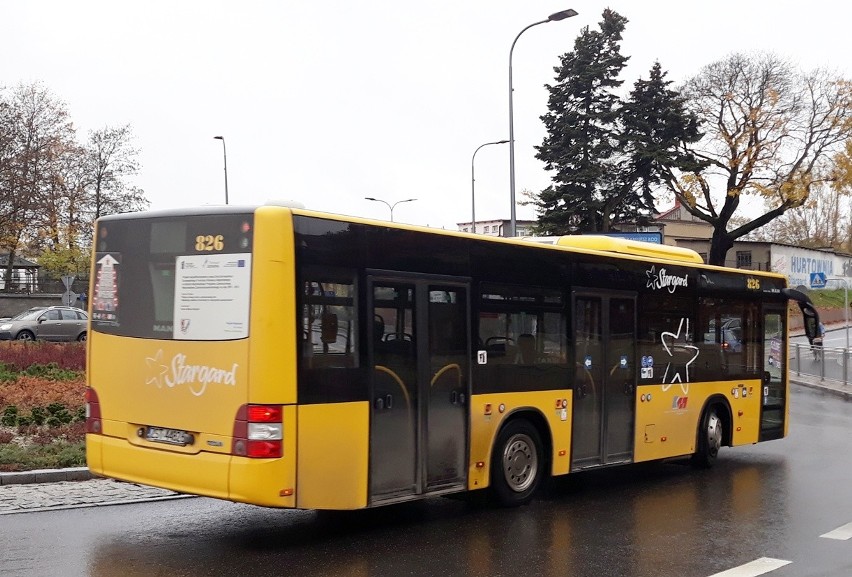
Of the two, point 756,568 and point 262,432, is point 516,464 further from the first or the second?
point 262,432

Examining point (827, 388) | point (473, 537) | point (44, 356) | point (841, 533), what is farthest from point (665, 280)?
point (827, 388)

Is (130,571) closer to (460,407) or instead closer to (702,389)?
(460,407)

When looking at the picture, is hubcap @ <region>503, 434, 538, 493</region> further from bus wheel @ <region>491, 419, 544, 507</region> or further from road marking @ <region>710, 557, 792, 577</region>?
road marking @ <region>710, 557, 792, 577</region>

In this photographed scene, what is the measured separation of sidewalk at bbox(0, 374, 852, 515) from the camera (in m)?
9.80

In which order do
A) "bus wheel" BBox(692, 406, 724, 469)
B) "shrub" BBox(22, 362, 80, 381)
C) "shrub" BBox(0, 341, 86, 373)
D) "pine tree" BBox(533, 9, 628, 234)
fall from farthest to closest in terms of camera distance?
"pine tree" BBox(533, 9, 628, 234) < "shrub" BBox(0, 341, 86, 373) < "shrub" BBox(22, 362, 80, 381) < "bus wheel" BBox(692, 406, 724, 469)

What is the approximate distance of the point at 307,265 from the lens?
317 inches

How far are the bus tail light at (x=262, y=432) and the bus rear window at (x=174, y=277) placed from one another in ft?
2.08

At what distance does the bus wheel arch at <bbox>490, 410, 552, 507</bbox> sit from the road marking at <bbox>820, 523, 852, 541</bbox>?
115 inches

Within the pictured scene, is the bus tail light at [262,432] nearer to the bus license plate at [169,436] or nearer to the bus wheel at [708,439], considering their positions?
the bus license plate at [169,436]

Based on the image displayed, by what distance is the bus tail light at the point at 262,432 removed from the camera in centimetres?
765

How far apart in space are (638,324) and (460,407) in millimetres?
3627

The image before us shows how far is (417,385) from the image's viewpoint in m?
9.05

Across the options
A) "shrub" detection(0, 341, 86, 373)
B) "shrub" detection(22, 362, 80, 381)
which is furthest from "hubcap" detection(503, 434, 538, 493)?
"shrub" detection(0, 341, 86, 373)

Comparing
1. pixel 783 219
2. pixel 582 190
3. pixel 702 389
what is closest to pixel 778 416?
pixel 702 389
